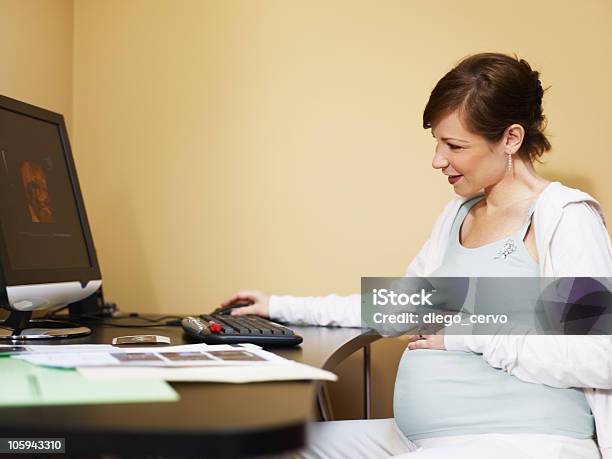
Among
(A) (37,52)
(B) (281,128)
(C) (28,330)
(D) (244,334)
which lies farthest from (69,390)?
(A) (37,52)

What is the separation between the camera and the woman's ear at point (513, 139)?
1.57 meters

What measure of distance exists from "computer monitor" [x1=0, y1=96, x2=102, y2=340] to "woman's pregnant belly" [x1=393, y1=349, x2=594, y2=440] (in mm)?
716

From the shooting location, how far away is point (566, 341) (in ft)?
4.21

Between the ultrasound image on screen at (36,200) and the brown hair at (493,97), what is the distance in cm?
90

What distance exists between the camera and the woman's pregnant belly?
1327 millimetres

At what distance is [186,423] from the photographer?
2.11 feet

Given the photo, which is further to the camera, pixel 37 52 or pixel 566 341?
pixel 37 52

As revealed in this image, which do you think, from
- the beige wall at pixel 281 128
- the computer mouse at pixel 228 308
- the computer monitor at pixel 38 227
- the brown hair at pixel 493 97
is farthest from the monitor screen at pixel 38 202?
the brown hair at pixel 493 97

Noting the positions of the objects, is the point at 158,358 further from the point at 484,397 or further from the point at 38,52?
the point at 38,52

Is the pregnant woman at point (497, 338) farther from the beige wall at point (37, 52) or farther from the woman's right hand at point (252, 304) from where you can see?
the beige wall at point (37, 52)

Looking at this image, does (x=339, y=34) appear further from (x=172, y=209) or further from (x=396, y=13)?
(x=172, y=209)

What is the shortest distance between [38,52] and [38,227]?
850mm

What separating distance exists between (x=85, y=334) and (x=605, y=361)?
1.03 metres

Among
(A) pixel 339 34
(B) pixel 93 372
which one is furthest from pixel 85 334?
(A) pixel 339 34
